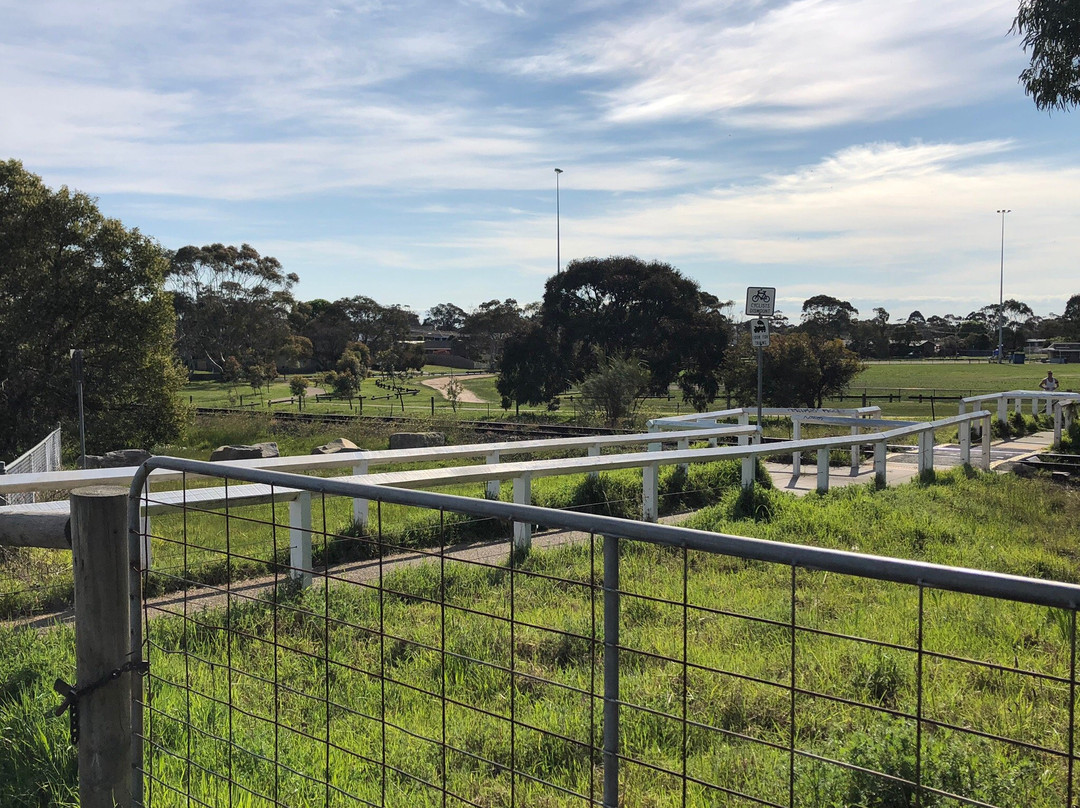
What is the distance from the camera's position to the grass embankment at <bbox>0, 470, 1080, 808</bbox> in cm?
325

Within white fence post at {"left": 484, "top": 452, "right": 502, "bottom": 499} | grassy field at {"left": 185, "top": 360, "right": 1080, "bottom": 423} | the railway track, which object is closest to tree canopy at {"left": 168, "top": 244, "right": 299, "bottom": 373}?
grassy field at {"left": 185, "top": 360, "right": 1080, "bottom": 423}

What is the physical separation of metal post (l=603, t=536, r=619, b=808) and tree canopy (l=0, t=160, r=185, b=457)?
2793 centimetres

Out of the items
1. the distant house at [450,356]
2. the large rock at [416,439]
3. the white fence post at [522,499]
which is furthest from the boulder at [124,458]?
the distant house at [450,356]

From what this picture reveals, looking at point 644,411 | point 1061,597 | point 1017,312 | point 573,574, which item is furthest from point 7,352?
point 1017,312

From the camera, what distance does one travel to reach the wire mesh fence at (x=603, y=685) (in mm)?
2359

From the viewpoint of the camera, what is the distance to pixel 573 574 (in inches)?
255

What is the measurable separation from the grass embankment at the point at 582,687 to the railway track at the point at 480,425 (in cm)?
1317

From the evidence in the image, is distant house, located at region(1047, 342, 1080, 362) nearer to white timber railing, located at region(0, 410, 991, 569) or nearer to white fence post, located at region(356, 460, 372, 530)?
white timber railing, located at region(0, 410, 991, 569)

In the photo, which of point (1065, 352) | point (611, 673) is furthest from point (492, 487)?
point (1065, 352)

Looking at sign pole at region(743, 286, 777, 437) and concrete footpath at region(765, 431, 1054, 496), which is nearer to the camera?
concrete footpath at region(765, 431, 1054, 496)

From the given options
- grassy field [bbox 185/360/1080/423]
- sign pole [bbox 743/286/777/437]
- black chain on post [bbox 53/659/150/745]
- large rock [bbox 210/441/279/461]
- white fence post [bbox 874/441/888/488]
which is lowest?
grassy field [bbox 185/360/1080/423]

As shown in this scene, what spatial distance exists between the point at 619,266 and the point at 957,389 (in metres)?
25.8

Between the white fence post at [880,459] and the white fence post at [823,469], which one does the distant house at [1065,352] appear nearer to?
the white fence post at [880,459]

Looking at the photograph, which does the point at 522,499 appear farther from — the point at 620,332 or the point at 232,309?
the point at 232,309
